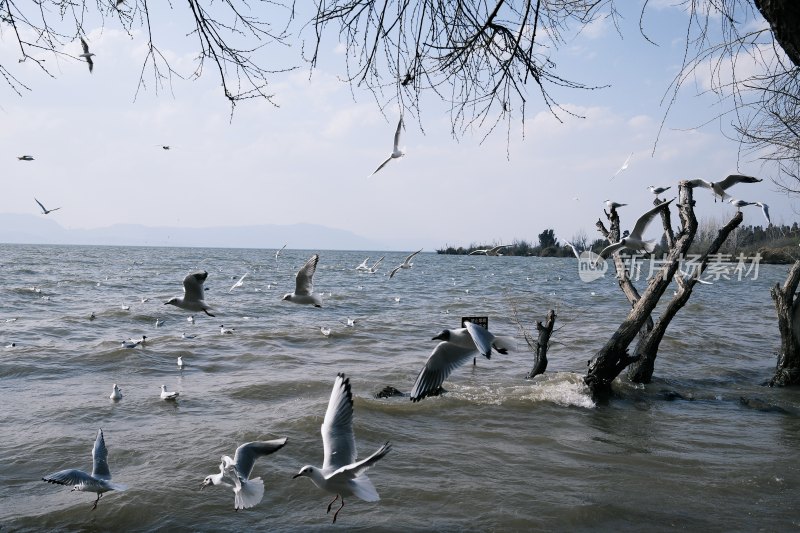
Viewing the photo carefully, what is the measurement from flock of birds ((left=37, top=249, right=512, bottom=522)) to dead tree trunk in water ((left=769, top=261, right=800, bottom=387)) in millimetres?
6511

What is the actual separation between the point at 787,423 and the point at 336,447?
6305 millimetres

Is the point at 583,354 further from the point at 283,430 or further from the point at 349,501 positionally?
the point at 349,501

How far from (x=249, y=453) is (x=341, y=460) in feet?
2.90

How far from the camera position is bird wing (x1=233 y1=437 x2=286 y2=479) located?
4455 mm

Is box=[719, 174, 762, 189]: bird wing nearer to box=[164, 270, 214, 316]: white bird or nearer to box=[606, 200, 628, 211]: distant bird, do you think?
box=[606, 200, 628, 211]: distant bird

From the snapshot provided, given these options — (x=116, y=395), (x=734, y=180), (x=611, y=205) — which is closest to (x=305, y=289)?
(x=116, y=395)

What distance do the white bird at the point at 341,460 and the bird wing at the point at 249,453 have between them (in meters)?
0.51

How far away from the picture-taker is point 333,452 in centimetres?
403

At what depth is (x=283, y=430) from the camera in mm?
7145

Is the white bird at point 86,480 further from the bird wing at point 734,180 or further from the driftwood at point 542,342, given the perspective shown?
the bird wing at point 734,180

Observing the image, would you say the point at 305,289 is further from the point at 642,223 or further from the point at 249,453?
the point at 642,223

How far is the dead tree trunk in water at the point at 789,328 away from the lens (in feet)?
31.6

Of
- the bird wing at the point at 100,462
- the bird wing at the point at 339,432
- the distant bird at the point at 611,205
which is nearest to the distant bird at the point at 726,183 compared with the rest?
the distant bird at the point at 611,205

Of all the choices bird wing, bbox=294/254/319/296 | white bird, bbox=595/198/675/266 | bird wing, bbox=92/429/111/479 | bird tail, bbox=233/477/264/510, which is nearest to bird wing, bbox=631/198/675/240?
white bird, bbox=595/198/675/266
